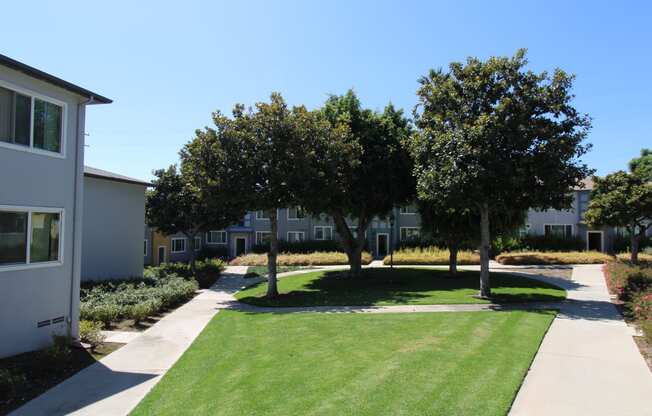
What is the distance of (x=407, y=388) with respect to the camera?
668cm


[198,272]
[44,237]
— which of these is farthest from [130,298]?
[198,272]

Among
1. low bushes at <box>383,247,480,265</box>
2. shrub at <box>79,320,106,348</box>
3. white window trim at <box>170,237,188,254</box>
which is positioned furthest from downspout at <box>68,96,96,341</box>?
white window trim at <box>170,237,188,254</box>

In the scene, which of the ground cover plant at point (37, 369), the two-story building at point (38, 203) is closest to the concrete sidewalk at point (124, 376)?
the ground cover plant at point (37, 369)

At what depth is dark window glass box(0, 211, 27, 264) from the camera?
943 cm

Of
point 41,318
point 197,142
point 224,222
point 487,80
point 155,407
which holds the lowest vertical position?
point 155,407

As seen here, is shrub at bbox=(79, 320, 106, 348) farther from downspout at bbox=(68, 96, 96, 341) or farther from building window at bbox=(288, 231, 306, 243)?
building window at bbox=(288, 231, 306, 243)

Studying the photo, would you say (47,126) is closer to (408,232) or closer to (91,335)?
(91,335)

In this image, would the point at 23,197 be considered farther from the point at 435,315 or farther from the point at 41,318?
the point at 435,315

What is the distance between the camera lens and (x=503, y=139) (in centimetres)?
1498

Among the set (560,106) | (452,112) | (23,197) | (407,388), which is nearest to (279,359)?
(407,388)

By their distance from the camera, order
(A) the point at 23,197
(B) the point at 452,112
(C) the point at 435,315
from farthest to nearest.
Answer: (B) the point at 452,112 < (C) the point at 435,315 < (A) the point at 23,197

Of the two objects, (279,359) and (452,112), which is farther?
(452,112)

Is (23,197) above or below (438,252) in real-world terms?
above

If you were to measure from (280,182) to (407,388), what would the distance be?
1170 centimetres
